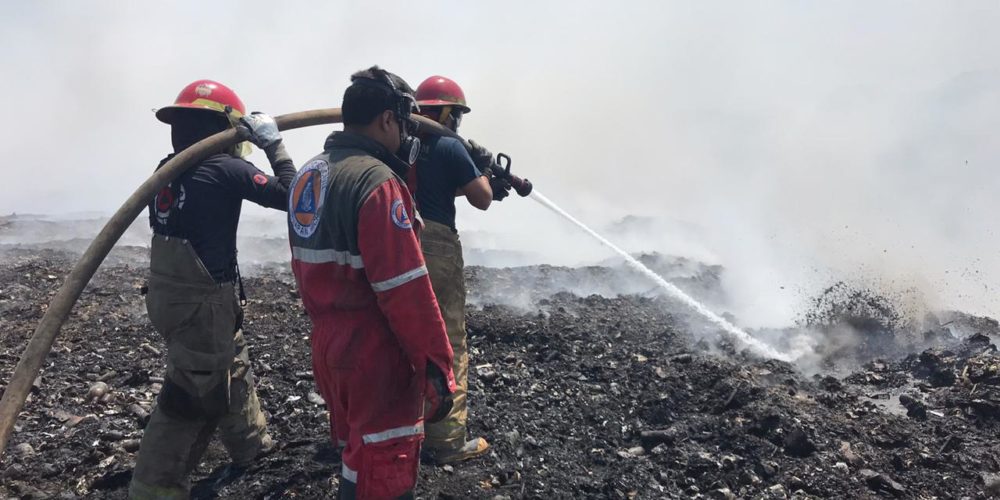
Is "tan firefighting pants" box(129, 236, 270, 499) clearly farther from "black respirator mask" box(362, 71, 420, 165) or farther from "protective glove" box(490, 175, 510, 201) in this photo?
"protective glove" box(490, 175, 510, 201)

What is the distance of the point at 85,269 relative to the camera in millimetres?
3068

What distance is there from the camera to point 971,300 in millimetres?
13312

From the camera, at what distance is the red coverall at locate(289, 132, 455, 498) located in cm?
232

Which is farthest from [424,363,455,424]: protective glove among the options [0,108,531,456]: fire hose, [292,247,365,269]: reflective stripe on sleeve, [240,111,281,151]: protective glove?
[240,111,281,151]: protective glove

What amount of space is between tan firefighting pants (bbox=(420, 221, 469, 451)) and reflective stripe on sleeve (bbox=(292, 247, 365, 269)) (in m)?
1.52

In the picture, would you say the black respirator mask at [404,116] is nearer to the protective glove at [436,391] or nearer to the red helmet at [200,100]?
the protective glove at [436,391]

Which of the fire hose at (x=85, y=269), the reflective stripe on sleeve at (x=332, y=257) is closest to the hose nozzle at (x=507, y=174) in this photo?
the fire hose at (x=85, y=269)

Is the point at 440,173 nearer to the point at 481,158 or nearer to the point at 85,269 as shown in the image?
the point at 481,158

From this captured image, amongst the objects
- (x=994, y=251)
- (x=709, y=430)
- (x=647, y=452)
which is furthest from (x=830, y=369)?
(x=994, y=251)

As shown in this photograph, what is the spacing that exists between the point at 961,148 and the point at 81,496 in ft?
97.0

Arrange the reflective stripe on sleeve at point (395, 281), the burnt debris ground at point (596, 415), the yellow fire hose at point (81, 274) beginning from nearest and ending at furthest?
1. the reflective stripe on sleeve at point (395, 281)
2. the yellow fire hose at point (81, 274)
3. the burnt debris ground at point (596, 415)

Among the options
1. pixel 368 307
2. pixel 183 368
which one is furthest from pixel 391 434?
pixel 183 368

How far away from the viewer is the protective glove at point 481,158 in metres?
4.40

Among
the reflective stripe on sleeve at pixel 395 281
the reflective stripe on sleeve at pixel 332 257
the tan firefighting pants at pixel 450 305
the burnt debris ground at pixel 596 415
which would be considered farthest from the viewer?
the tan firefighting pants at pixel 450 305
